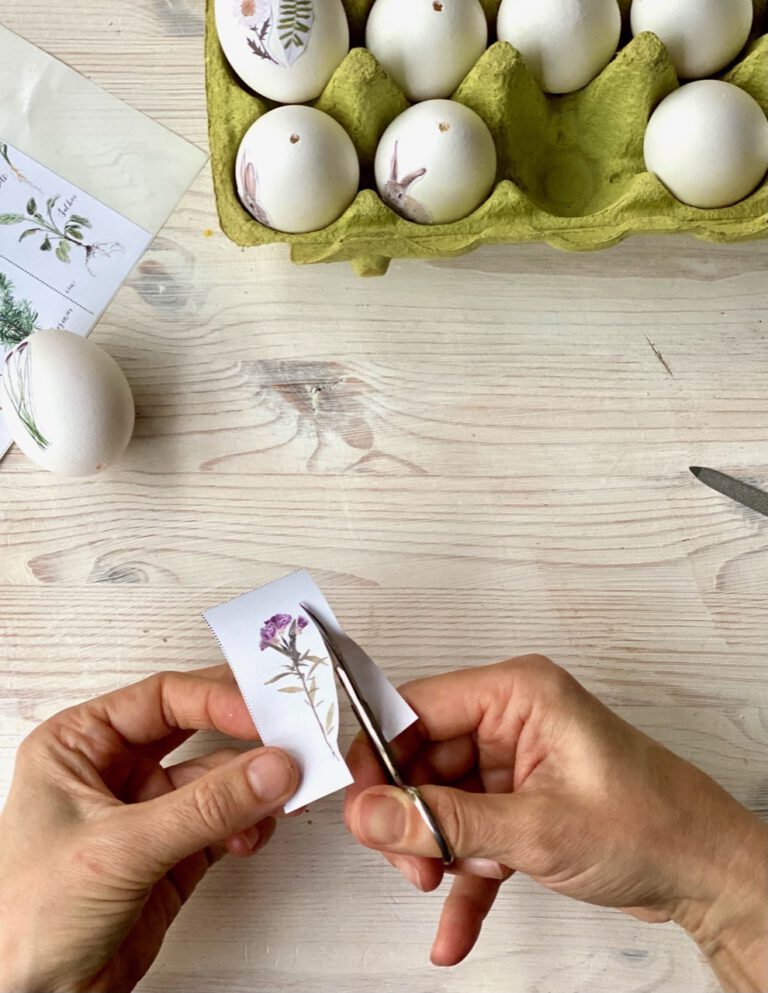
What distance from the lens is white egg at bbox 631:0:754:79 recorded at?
643mm

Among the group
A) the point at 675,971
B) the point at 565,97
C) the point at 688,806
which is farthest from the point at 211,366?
the point at 675,971

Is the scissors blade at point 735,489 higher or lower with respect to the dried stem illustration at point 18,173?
lower

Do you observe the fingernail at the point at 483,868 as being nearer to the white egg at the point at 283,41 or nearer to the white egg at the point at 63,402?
the white egg at the point at 63,402

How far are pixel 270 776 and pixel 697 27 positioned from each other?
63 centimetres

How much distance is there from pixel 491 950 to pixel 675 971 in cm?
15

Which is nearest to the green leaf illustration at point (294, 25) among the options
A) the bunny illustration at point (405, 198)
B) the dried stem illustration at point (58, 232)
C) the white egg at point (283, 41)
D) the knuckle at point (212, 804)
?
the white egg at point (283, 41)

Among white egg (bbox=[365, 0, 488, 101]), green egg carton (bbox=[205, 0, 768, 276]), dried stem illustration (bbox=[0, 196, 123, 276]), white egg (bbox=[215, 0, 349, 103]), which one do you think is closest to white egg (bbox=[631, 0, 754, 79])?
green egg carton (bbox=[205, 0, 768, 276])

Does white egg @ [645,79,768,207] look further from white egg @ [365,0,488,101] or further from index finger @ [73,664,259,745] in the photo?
index finger @ [73,664,259,745]

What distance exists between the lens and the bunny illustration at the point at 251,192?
0.63 m

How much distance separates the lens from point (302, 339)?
0.75m

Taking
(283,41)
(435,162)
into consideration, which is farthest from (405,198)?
(283,41)

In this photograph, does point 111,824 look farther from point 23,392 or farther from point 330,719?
point 23,392

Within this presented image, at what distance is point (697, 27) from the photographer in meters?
0.65

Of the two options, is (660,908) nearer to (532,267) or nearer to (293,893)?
(293,893)
